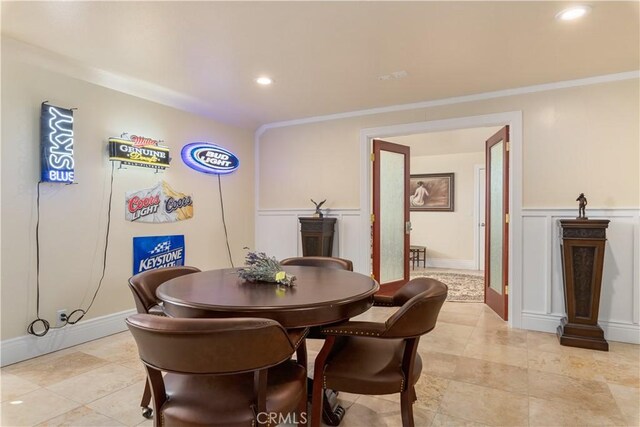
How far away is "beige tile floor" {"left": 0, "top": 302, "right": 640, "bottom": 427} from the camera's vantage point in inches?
79.9

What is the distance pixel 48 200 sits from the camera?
115 inches

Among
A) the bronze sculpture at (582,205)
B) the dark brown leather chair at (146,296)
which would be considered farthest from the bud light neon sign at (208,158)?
the bronze sculpture at (582,205)

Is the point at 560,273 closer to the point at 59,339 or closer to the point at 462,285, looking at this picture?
the point at 462,285

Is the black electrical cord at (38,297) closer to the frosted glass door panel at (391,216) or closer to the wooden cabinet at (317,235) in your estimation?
the wooden cabinet at (317,235)

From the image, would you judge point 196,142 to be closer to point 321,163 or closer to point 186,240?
point 186,240

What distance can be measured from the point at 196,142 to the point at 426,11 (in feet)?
10.0

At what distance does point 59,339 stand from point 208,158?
241 centimetres

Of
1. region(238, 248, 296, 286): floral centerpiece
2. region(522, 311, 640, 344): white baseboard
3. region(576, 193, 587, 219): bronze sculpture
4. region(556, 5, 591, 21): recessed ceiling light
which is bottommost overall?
region(522, 311, 640, 344): white baseboard

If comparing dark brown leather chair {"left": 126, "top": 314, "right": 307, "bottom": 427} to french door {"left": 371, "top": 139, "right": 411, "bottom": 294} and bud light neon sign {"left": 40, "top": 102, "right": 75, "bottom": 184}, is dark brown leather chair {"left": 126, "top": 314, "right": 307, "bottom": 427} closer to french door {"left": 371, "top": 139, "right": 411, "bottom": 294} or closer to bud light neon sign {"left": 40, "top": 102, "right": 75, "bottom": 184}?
bud light neon sign {"left": 40, "top": 102, "right": 75, "bottom": 184}

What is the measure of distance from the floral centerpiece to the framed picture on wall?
5618 mm

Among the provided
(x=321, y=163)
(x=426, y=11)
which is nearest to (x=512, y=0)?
(x=426, y=11)

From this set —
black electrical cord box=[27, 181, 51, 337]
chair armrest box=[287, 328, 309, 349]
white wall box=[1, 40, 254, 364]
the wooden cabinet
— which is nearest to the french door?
the wooden cabinet

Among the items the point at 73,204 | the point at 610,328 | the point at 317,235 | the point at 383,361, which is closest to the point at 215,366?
the point at 383,361

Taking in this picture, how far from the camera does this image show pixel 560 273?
3.44m
